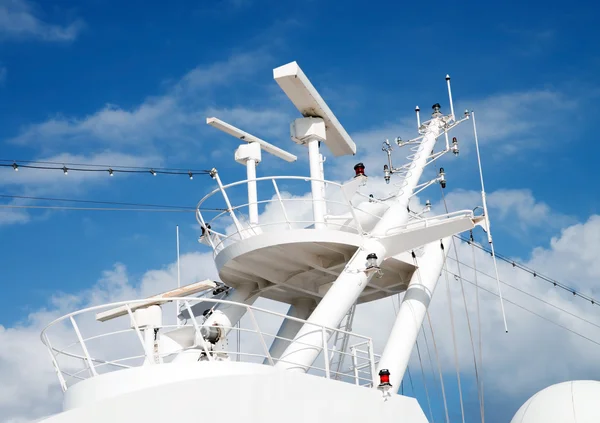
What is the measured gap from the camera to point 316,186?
656 inches

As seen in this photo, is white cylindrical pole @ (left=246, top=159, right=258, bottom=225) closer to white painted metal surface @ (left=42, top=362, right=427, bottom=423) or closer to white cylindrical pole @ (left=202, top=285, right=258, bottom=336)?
white cylindrical pole @ (left=202, top=285, right=258, bottom=336)

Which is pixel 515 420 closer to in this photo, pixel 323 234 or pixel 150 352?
pixel 323 234

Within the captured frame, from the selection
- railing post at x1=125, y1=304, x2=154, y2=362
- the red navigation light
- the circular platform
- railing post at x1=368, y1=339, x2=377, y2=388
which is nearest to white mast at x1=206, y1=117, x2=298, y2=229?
the circular platform

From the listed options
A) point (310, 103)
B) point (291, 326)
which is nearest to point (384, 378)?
point (291, 326)

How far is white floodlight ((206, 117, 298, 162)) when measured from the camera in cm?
1820

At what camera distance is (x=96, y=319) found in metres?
14.7

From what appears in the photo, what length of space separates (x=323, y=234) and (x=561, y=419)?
26.4 feet

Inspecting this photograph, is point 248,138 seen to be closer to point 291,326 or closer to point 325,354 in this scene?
point 291,326

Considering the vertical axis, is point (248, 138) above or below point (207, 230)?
above

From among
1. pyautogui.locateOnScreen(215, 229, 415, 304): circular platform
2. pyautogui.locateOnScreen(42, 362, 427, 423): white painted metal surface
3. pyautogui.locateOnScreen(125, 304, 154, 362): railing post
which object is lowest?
pyautogui.locateOnScreen(42, 362, 427, 423): white painted metal surface

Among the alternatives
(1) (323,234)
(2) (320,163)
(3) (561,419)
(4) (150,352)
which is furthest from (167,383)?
(3) (561,419)

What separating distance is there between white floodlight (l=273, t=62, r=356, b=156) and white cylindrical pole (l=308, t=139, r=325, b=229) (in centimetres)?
71

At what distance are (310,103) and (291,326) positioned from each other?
4.93 m

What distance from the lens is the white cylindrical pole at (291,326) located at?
57.1 ft
